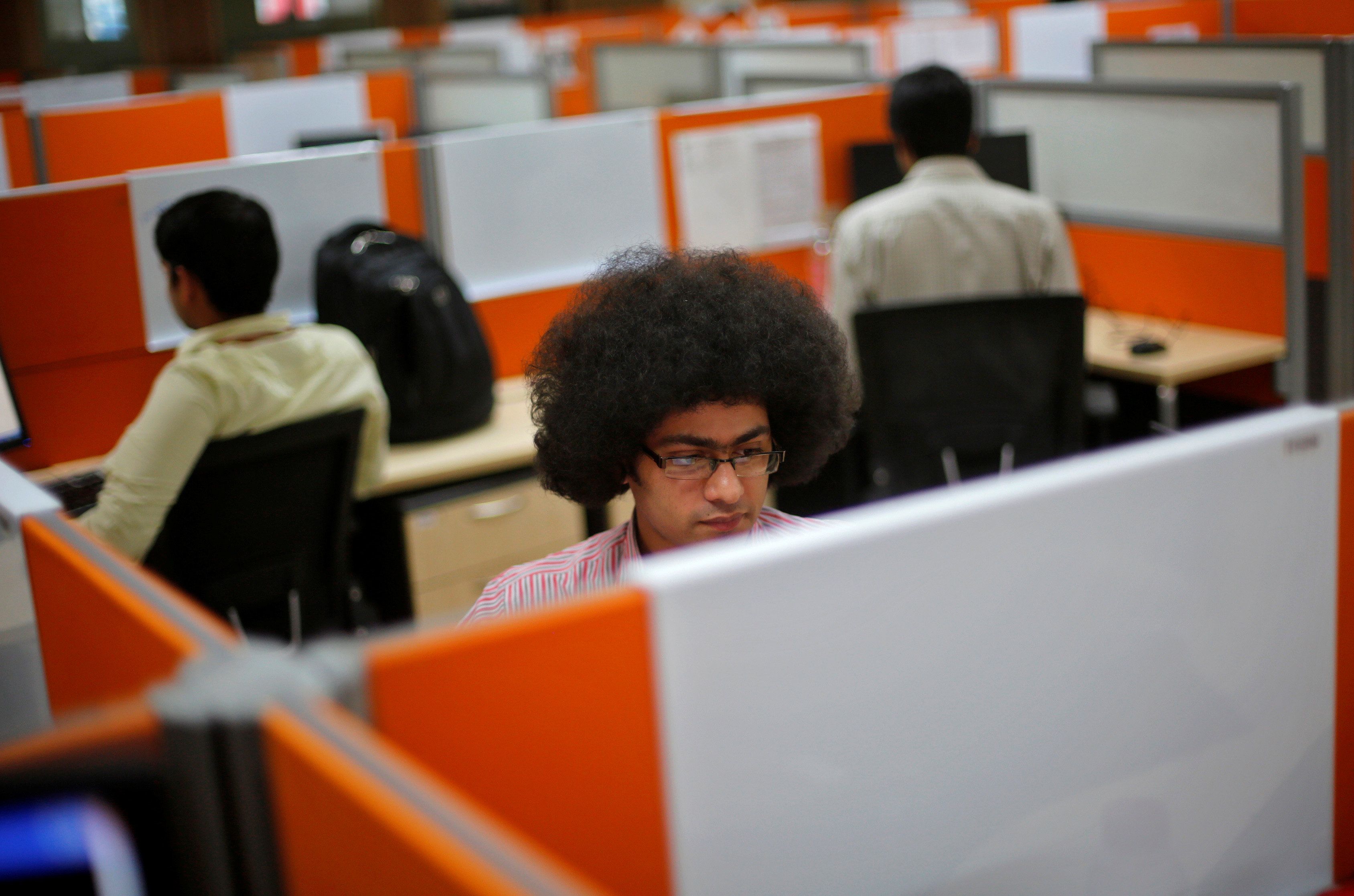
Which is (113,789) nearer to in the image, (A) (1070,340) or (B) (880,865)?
(B) (880,865)

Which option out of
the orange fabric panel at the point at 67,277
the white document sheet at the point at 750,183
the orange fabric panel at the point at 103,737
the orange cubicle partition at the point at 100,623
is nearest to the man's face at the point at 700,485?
the orange cubicle partition at the point at 100,623

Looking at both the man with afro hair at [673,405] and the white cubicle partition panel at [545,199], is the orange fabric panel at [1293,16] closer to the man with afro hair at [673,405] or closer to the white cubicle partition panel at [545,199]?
the white cubicle partition panel at [545,199]

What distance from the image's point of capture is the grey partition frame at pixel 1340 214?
3.19 metres

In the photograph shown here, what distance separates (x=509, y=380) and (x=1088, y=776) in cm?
253

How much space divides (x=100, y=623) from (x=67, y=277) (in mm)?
2013

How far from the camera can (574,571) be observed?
1370 millimetres

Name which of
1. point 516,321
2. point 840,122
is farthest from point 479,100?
point 516,321

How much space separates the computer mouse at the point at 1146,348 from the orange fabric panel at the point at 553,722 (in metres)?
2.60

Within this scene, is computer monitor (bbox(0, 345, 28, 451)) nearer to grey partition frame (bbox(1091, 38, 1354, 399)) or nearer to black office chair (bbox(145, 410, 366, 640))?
black office chair (bbox(145, 410, 366, 640))

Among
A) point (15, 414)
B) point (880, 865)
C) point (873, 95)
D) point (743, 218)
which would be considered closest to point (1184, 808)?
point (880, 865)

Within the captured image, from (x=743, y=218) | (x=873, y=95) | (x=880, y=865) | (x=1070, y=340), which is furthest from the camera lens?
(x=873, y=95)

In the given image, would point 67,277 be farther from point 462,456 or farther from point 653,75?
point 653,75

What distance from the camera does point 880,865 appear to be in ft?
2.71

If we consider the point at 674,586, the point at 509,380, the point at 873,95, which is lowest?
the point at 509,380
